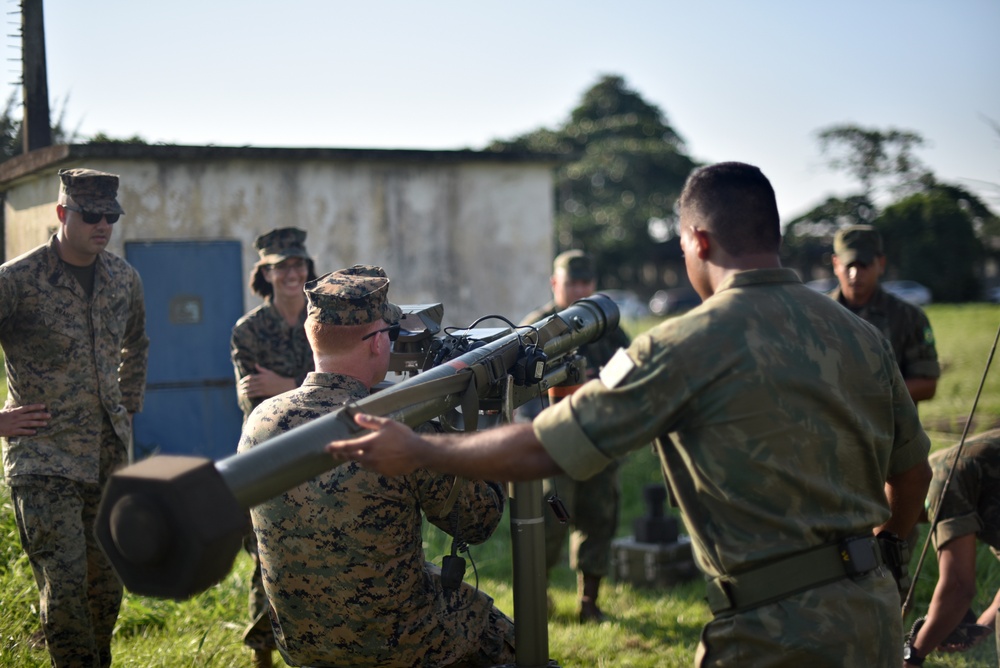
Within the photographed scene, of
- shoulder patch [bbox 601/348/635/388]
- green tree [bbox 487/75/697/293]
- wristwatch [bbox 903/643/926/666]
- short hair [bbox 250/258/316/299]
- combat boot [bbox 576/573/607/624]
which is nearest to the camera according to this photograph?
shoulder patch [bbox 601/348/635/388]

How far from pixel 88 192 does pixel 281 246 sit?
1.45m

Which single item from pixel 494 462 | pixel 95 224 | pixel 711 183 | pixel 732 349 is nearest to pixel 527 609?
pixel 494 462

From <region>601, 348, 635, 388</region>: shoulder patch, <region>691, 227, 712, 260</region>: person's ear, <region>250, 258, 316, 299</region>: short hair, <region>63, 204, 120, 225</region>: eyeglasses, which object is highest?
<region>63, 204, 120, 225</region>: eyeglasses

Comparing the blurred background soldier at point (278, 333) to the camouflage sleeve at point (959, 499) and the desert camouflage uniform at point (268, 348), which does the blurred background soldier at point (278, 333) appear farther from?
the camouflage sleeve at point (959, 499)

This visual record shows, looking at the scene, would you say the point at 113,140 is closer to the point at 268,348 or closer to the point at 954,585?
the point at 268,348

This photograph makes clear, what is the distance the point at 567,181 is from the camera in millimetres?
52844

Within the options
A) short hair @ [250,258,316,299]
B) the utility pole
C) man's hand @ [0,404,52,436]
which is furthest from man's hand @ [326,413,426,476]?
the utility pole

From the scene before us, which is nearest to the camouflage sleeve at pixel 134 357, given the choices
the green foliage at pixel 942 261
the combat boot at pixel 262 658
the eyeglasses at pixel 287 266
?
the eyeglasses at pixel 287 266

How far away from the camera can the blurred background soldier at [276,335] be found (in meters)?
5.86

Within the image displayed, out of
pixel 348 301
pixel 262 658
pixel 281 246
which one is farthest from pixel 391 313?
pixel 281 246

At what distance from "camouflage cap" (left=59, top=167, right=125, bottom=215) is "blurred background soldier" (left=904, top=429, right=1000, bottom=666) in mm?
3966

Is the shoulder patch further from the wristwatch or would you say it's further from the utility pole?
the utility pole

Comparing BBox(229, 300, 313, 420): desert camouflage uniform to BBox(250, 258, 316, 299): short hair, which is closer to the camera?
BBox(229, 300, 313, 420): desert camouflage uniform

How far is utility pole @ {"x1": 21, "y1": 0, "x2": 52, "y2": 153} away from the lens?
27.3ft
